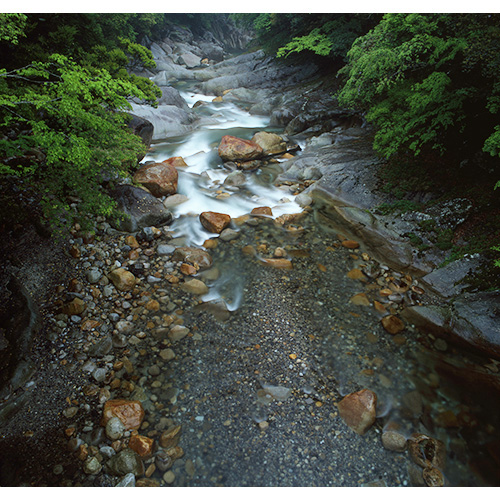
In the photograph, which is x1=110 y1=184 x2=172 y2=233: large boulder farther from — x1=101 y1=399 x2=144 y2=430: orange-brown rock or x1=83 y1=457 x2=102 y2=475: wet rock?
x1=83 y1=457 x2=102 y2=475: wet rock

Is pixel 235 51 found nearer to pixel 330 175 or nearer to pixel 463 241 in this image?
pixel 330 175

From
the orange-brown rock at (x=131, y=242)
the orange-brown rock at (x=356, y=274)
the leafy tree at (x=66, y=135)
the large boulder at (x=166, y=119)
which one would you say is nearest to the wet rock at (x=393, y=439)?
the orange-brown rock at (x=356, y=274)

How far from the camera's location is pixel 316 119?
1076cm

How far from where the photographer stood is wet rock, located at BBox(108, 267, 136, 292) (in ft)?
14.4

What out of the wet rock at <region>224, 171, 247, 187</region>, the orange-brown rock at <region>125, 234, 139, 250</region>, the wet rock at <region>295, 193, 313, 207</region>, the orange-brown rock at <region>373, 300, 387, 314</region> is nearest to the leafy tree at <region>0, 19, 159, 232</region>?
the orange-brown rock at <region>125, 234, 139, 250</region>

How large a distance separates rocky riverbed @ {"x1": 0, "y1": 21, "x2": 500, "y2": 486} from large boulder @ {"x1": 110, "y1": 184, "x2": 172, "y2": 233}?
0.04 metres

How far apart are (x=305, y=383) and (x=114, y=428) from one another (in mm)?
2052

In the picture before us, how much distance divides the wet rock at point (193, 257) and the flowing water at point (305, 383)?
0.59ft

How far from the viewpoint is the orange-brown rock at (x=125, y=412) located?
293 centimetres

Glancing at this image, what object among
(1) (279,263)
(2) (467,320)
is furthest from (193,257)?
(2) (467,320)

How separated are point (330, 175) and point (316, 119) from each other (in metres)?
4.76

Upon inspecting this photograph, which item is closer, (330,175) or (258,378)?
(258,378)

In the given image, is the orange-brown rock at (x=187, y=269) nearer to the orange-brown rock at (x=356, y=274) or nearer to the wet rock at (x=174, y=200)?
the wet rock at (x=174, y=200)
